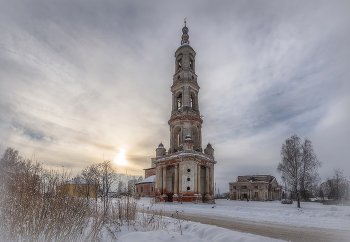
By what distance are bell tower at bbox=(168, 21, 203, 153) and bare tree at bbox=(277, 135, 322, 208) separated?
13.6 m

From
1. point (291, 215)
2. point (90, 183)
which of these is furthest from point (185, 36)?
point (291, 215)

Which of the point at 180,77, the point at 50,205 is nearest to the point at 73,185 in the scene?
the point at 50,205

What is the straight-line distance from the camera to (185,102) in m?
37.5

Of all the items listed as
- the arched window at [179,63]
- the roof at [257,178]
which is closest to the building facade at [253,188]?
the roof at [257,178]

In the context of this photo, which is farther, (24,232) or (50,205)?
(50,205)

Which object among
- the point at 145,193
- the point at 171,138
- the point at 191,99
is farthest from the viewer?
the point at 145,193

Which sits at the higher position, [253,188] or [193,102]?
[193,102]

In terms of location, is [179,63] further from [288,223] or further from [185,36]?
[288,223]

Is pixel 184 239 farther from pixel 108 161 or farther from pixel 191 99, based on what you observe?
pixel 108 161

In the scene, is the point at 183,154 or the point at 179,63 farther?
the point at 179,63

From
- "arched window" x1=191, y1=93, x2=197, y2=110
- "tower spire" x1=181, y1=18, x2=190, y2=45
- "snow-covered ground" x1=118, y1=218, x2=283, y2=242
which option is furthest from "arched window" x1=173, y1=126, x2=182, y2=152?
"snow-covered ground" x1=118, y1=218, x2=283, y2=242

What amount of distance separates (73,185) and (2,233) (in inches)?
102

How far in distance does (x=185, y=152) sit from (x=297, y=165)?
16.3 meters

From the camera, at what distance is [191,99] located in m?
40.5
